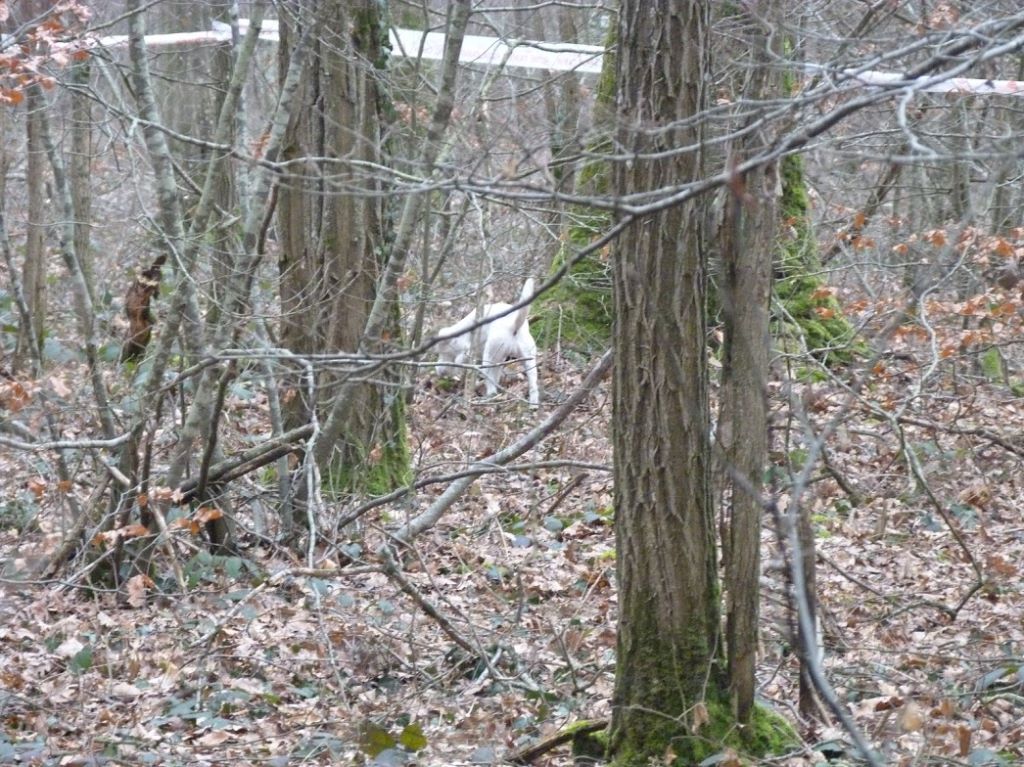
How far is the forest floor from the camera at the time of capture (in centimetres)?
Result: 535

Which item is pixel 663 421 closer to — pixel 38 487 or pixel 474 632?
pixel 474 632

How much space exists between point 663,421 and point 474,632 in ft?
6.21

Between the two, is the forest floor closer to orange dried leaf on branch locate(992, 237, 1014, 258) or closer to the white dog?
orange dried leaf on branch locate(992, 237, 1014, 258)

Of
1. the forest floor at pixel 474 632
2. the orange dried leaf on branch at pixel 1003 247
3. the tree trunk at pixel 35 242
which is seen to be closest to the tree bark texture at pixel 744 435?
the forest floor at pixel 474 632

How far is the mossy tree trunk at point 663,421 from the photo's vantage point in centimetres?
451

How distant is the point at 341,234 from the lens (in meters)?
8.70

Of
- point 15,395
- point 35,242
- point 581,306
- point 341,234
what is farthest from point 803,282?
point 35,242

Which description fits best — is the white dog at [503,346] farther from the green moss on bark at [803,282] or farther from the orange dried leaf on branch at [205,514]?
the orange dried leaf on branch at [205,514]

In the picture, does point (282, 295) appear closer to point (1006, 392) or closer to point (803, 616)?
point (1006, 392)

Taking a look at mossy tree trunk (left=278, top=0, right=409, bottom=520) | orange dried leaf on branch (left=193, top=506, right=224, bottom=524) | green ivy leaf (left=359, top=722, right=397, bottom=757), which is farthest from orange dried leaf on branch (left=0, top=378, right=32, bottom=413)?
green ivy leaf (left=359, top=722, right=397, bottom=757)

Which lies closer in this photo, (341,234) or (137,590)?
(137,590)

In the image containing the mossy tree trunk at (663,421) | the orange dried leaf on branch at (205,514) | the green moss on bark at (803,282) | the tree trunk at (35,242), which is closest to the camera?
the mossy tree trunk at (663,421)

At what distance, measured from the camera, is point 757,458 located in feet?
15.6

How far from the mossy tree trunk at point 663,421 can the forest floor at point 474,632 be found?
1.10 feet
